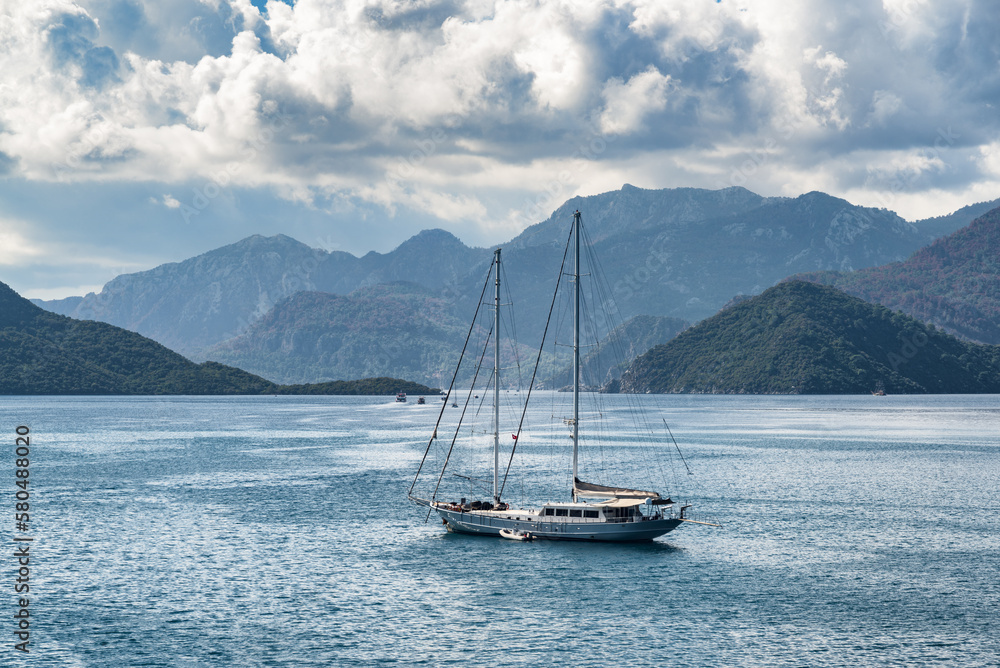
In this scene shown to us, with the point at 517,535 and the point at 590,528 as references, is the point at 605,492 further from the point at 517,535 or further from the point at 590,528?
the point at 517,535

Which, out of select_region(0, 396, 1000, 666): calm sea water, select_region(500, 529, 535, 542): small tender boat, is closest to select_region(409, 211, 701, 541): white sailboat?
select_region(500, 529, 535, 542): small tender boat

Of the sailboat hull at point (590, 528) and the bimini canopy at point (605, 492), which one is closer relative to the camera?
the sailboat hull at point (590, 528)

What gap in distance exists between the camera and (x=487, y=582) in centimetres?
6072

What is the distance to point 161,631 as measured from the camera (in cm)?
5025

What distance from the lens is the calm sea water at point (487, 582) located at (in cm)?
4734

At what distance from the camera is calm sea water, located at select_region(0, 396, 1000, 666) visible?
47.3 metres

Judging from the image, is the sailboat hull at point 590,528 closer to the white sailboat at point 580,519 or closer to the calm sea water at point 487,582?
the white sailboat at point 580,519

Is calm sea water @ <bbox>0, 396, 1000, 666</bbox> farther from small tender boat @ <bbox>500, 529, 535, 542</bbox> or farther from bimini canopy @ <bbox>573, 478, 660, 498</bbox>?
bimini canopy @ <bbox>573, 478, 660, 498</bbox>

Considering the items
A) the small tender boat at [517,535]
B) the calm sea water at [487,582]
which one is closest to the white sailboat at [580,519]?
the small tender boat at [517,535]

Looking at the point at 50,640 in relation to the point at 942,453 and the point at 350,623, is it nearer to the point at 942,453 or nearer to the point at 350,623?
the point at 350,623

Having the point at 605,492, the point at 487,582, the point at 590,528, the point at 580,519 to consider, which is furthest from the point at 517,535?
the point at 487,582

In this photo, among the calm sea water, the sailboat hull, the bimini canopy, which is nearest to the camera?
the calm sea water

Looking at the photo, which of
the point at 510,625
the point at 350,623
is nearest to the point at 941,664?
the point at 510,625

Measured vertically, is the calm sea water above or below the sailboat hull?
below
